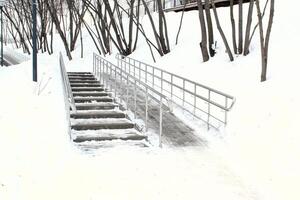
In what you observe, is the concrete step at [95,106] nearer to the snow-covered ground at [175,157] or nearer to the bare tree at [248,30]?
the snow-covered ground at [175,157]

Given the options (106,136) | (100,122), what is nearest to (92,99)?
(100,122)

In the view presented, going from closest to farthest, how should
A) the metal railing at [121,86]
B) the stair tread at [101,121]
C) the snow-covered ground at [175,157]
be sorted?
the snow-covered ground at [175,157], the stair tread at [101,121], the metal railing at [121,86]

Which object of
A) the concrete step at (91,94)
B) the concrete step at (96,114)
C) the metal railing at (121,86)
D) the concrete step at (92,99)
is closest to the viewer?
the concrete step at (96,114)

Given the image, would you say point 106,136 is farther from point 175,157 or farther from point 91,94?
point 91,94

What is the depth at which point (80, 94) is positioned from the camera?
14.0m

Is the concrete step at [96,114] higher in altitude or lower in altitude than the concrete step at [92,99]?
lower

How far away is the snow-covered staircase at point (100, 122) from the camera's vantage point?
31.4 ft

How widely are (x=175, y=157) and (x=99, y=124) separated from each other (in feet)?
7.44

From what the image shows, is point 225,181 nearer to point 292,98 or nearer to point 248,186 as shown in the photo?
point 248,186

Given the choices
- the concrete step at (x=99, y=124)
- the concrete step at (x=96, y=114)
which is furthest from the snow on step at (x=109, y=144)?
the concrete step at (x=96, y=114)

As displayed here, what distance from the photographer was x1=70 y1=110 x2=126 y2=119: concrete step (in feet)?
36.0

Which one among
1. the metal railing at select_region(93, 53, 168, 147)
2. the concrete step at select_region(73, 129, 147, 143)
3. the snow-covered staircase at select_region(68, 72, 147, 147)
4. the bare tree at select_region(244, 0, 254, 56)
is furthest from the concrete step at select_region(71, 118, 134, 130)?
the bare tree at select_region(244, 0, 254, 56)

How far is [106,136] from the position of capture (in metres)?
9.62

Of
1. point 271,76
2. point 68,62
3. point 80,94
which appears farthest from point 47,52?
point 271,76
